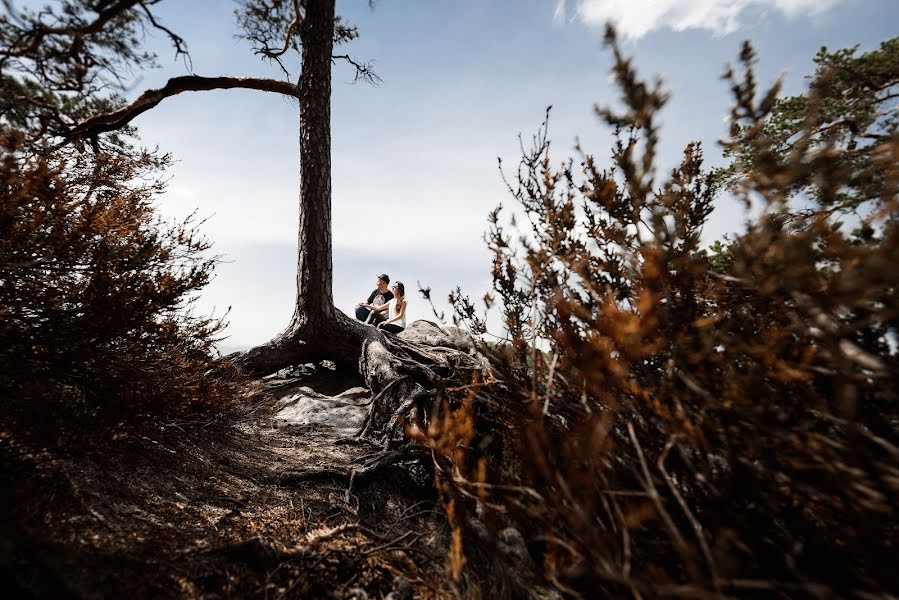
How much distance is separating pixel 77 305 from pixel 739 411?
12.4 ft

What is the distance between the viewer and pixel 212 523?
7.33 ft

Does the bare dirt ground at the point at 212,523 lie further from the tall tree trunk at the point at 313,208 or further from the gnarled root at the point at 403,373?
the tall tree trunk at the point at 313,208

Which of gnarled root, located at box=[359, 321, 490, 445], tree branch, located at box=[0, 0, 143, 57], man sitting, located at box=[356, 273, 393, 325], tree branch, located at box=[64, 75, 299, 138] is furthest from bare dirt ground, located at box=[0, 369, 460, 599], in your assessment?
man sitting, located at box=[356, 273, 393, 325]

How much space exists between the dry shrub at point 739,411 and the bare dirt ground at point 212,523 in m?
0.66

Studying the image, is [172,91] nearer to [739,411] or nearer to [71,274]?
[71,274]

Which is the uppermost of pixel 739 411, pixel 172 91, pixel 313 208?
pixel 172 91

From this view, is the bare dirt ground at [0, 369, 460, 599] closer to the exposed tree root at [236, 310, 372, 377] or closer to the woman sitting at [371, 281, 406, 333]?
the exposed tree root at [236, 310, 372, 377]

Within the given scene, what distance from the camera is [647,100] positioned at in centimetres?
167

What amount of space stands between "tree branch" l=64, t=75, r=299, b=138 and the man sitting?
3.97 m

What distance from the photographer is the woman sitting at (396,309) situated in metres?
7.50

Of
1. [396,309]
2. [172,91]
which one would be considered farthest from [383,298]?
[172,91]

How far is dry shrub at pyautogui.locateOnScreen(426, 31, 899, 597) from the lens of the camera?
1.15 m

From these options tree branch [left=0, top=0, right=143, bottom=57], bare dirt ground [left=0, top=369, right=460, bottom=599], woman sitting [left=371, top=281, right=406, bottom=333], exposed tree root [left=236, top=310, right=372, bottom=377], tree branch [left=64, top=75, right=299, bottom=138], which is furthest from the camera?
woman sitting [left=371, top=281, right=406, bottom=333]

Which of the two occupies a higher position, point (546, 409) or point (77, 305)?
point (77, 305)
